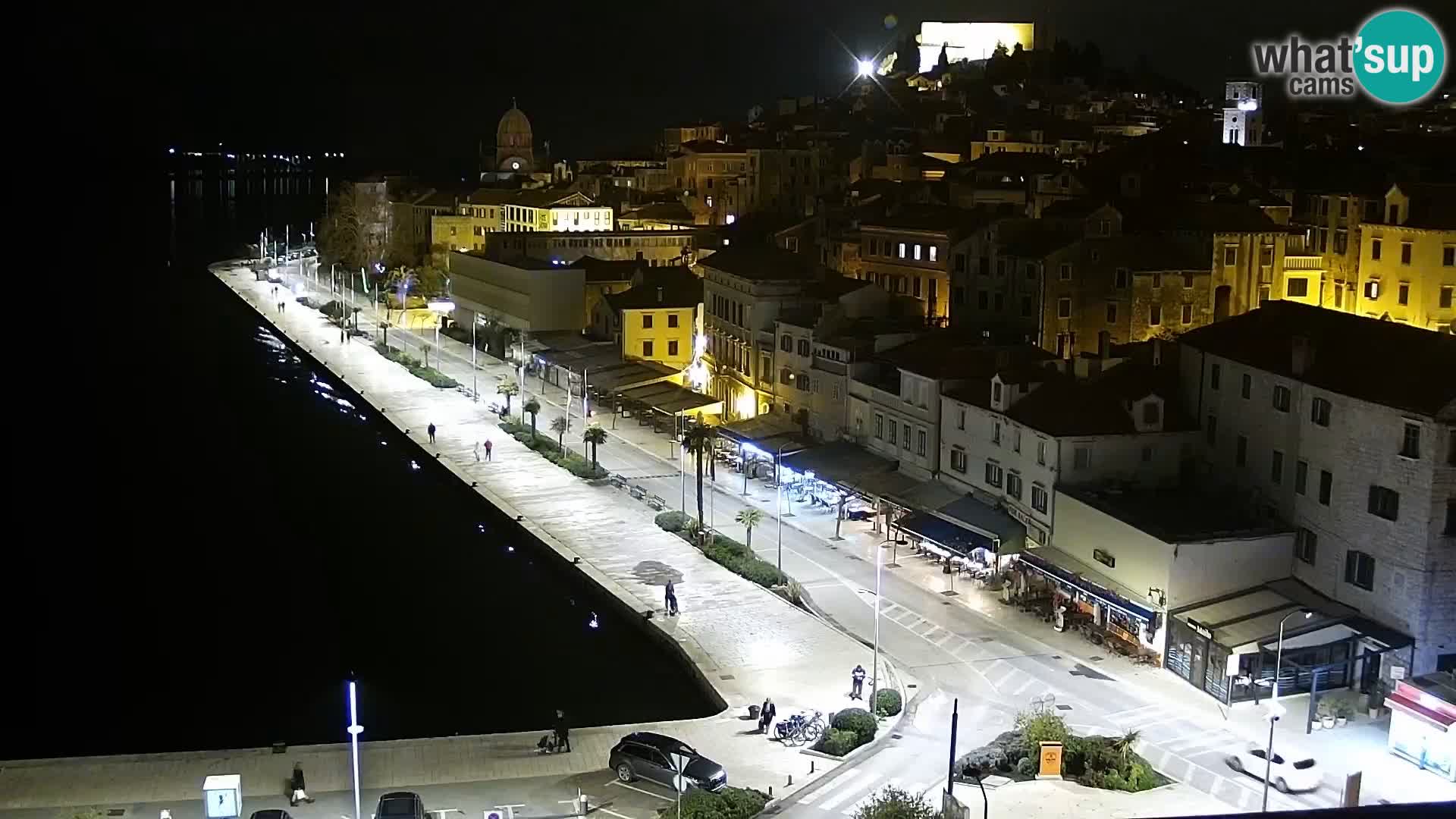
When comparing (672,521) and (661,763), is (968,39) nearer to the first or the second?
(672,521)

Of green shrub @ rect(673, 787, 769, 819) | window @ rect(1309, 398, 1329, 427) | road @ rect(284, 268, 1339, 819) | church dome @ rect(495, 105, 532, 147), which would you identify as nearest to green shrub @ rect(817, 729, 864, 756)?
road @ rect(284, 268, 1339, 819)

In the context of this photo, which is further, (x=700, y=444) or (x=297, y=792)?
(x=700, y=444)

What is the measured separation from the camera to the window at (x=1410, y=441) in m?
23.7

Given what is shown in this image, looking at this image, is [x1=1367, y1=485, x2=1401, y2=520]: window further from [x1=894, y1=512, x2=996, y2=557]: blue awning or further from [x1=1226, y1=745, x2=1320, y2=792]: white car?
[x1=894, y1=512, x2=996, y2=557]: blue awning

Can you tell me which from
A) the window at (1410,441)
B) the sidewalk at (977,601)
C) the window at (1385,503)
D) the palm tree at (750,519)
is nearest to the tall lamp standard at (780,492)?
the sidewalk at (977,601)

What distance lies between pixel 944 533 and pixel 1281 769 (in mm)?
10588

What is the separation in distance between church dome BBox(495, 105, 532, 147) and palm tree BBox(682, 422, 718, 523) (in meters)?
71.2

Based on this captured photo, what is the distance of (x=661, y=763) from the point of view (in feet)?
64.7

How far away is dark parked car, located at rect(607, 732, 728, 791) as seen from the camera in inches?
770

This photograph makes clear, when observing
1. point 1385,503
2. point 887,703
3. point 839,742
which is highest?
point 1385,503

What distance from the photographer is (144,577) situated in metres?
35.6

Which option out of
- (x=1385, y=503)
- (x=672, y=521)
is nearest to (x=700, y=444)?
(x=672, y=521)

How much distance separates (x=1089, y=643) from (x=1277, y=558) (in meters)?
3.40

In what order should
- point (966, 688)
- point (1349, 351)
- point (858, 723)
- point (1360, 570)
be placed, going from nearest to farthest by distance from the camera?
point (858, 723) → point (966, 688) → point (1360, 570) → point (1349, 351)
